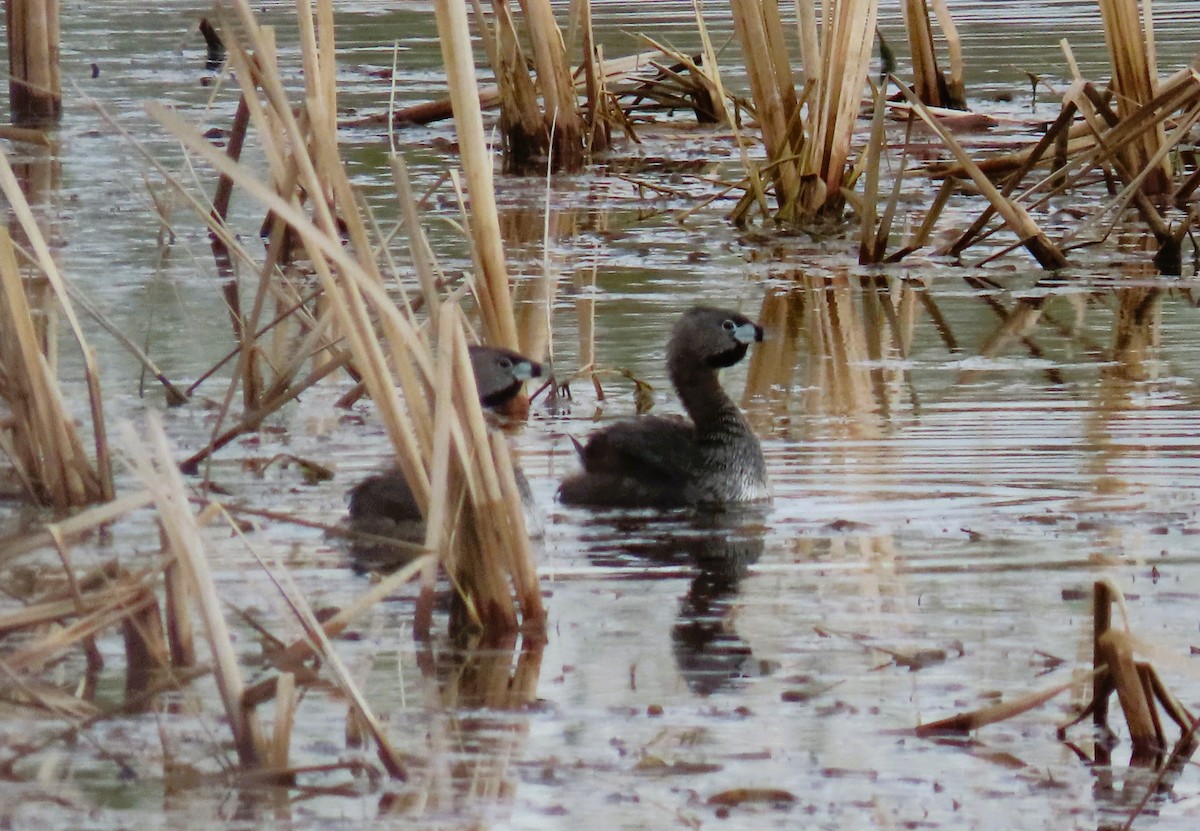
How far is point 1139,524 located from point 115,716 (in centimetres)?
276

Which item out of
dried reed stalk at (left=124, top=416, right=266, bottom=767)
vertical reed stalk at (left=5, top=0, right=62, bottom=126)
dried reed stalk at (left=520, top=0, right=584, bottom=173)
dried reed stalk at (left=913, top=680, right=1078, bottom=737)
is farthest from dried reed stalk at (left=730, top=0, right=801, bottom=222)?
dried reed stalk at (left=124, top=416, right=266, bottom=767)

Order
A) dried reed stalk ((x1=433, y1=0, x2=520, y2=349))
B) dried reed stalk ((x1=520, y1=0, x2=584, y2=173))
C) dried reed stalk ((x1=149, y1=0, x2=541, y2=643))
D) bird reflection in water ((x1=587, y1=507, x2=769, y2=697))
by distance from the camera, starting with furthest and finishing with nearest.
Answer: dried reed stalk ((x1=520, y1=0, x2=584, y2=173)) → dried reed stalk ((x1=433, y1=0, x2=520, y2=349)) → bird reflection in water ((x1=587, y1=507, x2=769, y2=697)) → dried reed stalk ((x1=149, y1=0, x2=541, y2=643))

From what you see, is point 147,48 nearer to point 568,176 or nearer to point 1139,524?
point 568,176

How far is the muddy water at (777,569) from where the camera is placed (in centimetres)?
372

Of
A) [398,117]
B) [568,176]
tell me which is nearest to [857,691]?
[568,176]

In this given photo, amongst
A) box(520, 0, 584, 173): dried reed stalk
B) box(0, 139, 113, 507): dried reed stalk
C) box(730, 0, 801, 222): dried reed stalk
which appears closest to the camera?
box(0, 139, 113, 507): dried reed stalk

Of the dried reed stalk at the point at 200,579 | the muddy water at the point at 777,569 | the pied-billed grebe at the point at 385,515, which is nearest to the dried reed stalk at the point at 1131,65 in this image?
the muddy water at the point at 777,569

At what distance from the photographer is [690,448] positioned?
6.61 meters

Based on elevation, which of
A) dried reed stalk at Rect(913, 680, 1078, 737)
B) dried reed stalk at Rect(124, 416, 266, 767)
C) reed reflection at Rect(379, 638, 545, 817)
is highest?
dried reed stalk at Rect(124, 416, 266, 767)

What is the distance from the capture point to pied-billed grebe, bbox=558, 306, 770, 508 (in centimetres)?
632

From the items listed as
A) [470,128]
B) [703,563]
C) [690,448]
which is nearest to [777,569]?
[703,563]

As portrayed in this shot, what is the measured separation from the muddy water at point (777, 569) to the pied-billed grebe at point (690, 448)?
109 mm

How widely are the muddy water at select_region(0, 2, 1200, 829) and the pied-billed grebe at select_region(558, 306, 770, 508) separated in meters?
0.11

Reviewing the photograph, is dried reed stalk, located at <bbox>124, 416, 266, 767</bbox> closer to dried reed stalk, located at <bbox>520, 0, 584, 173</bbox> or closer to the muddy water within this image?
the muddy water
